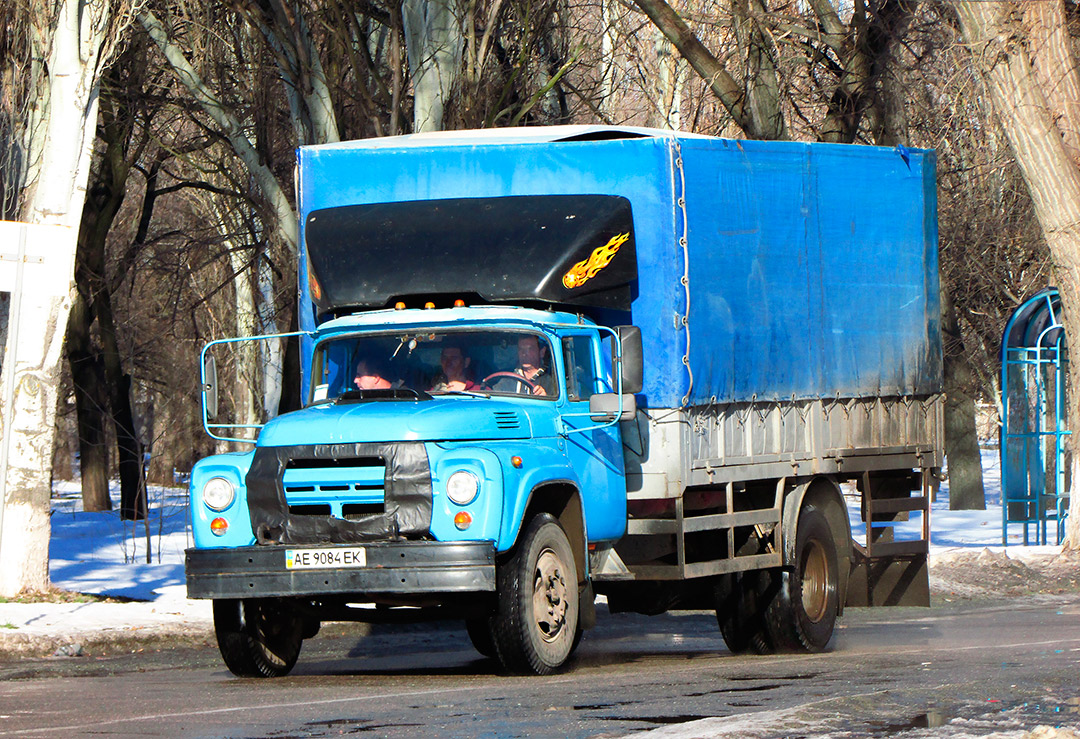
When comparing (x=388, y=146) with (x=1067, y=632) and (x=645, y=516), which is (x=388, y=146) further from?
(x=1067, y=632)

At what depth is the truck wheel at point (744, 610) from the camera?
1240cm

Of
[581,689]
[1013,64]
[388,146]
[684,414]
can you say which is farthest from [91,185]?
[581,689]

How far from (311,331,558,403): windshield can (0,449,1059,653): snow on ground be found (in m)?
3.67

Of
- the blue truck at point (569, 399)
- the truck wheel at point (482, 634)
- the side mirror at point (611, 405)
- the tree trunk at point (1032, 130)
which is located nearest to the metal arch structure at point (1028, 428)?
the tree trunk at point (1032, 130)

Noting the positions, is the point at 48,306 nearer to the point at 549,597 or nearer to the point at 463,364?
the point at 463,364

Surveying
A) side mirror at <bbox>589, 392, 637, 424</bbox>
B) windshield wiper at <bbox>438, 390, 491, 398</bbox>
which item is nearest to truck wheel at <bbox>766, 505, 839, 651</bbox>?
side mirror at <bbox>589, 392, 637, 424</bbox>

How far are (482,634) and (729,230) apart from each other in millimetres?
3449

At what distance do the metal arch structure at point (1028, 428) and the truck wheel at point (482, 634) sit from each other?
13289 millimetres

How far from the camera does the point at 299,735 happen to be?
7637 millimetres

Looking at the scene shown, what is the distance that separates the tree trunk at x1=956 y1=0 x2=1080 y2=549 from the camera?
19.0m

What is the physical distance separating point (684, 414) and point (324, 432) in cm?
268

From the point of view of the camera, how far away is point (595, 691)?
9195 mm

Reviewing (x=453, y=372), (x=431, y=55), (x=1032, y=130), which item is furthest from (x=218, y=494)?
(x=1032, y=130)

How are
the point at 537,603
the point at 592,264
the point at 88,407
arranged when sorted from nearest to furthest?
the point at 537,603
the point at 592,264
the point at 88,407
